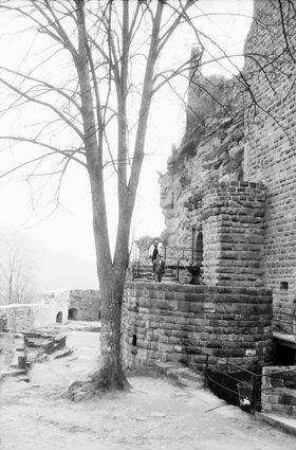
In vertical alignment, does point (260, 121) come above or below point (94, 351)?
above

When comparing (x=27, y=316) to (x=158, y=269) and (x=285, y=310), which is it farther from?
(x=285, y=310)

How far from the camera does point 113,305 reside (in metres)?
7.43

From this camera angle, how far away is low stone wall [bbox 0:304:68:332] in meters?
17.5

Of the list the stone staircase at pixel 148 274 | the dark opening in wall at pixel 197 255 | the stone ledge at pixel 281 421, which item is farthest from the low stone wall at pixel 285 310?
the stone staircase at pixel 148 274

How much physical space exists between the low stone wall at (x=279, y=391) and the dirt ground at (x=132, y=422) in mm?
355

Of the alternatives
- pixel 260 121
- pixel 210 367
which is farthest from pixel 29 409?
pixel 260 121

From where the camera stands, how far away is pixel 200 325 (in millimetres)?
9234

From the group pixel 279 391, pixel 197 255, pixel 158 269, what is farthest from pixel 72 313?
pixel 279 391

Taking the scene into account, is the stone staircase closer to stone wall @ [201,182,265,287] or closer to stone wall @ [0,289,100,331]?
stone wall @ [201,182,265,287]

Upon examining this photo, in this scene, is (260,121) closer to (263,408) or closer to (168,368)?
(168,368)

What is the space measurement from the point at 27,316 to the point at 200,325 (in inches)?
467

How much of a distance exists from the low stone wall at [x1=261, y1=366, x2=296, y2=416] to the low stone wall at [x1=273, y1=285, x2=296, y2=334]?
3717mm

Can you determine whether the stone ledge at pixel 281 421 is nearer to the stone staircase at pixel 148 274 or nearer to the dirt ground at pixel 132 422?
the dirt ground at pixel 132 422

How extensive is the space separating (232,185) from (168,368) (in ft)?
17.0
